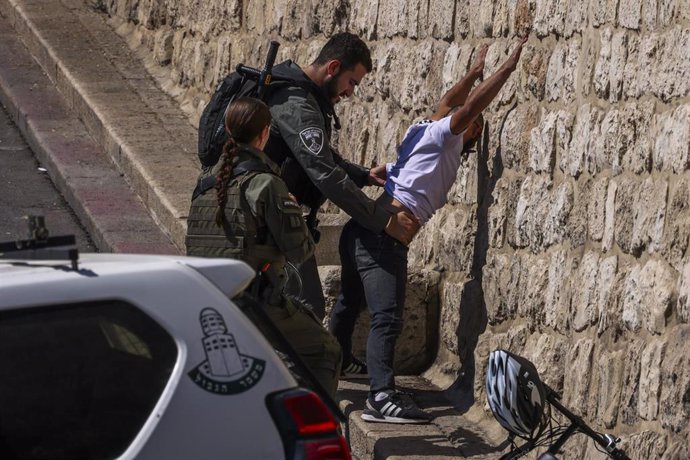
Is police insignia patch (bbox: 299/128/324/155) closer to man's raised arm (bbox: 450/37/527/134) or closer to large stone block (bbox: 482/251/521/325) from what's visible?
man's raised arm (bbox: 450/37/527/134)

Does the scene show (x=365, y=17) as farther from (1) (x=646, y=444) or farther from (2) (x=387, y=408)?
(1) (x=646, y=444)

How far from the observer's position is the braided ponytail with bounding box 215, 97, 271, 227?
583 centimetres

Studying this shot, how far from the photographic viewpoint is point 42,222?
12.8 ft

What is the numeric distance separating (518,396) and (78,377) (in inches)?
57.4

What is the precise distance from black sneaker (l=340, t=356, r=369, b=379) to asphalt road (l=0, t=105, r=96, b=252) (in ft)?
10.4

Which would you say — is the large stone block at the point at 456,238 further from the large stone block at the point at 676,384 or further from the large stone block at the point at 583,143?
the large stone block at the point at 676,384

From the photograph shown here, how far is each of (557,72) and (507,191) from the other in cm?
74

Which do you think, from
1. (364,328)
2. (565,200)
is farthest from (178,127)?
(565,200)

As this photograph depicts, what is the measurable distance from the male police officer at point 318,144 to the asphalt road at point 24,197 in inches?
135

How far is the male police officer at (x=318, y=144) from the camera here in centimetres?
687

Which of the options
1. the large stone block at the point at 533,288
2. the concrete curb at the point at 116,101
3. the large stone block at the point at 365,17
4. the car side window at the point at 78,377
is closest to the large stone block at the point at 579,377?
the large stone block at the point at 533,288

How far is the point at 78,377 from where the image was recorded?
3576 millimetres

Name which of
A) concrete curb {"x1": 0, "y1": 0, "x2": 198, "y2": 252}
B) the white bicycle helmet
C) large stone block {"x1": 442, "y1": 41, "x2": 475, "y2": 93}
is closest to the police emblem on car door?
the white bicycle helmet

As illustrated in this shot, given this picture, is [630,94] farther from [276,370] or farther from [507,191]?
[276,370]
